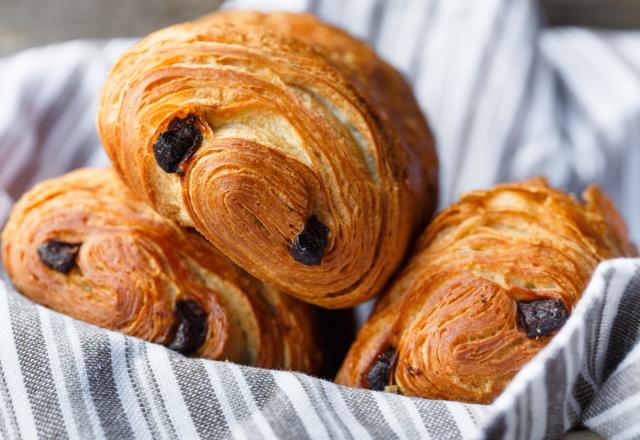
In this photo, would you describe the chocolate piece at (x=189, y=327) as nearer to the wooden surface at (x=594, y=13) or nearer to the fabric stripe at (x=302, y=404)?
the fabric stripe at (x=302, y=404)

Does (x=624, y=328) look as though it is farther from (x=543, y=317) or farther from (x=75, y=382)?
(x=75, y=382)

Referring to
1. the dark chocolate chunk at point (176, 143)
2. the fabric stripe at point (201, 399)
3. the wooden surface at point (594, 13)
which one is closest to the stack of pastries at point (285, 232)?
the dark chocolate chunk at point (176, 143)

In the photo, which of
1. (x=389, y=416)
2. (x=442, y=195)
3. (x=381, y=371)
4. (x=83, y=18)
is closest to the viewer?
(x=389, y=416)

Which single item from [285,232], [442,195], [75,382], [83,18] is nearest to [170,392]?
[75,382]

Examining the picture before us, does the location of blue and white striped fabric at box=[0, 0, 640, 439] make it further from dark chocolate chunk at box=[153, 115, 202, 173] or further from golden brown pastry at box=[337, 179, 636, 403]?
dark chocolate chunk at box=[153, 115, 202, 173]

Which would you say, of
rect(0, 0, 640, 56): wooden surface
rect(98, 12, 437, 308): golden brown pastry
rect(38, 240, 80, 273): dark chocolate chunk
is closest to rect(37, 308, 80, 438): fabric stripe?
rect(38, 240, 80, 273): dark chocolate chunk

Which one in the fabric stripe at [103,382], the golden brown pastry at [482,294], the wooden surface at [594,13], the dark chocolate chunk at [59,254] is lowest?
the fabric stripe at [103,382]
